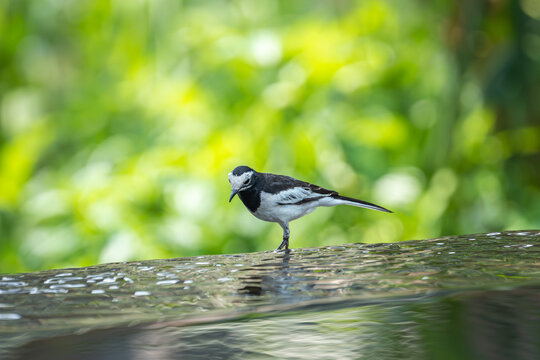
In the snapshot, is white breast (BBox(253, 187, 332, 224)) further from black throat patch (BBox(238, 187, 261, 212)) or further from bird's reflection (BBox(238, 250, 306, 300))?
bird's reflection (BBox(238, 250, 306, 300))

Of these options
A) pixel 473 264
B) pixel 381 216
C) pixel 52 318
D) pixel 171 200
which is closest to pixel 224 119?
pixel 171 200

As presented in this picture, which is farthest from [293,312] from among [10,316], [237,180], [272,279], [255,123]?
[255,123]

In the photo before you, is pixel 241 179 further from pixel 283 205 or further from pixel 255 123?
pixel 255 123

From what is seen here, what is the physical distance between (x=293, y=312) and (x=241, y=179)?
0.96 meters

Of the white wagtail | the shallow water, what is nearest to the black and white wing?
the white wagtail

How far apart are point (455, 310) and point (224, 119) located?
2.30 meters

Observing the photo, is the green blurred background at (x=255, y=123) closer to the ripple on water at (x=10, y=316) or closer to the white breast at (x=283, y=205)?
the white breast at (x=283, y=205)

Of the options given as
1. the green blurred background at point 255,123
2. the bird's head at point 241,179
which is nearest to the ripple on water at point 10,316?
the bird's head at point 241,179

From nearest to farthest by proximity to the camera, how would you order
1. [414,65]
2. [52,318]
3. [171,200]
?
[52,318], [171,200], [414,65]

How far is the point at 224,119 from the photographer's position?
119 inches

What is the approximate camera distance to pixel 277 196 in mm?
1816

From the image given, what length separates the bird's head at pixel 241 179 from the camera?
69.1 inches

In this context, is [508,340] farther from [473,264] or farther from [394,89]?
[394,89]

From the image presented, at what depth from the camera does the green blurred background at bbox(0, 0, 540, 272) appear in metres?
2.77
